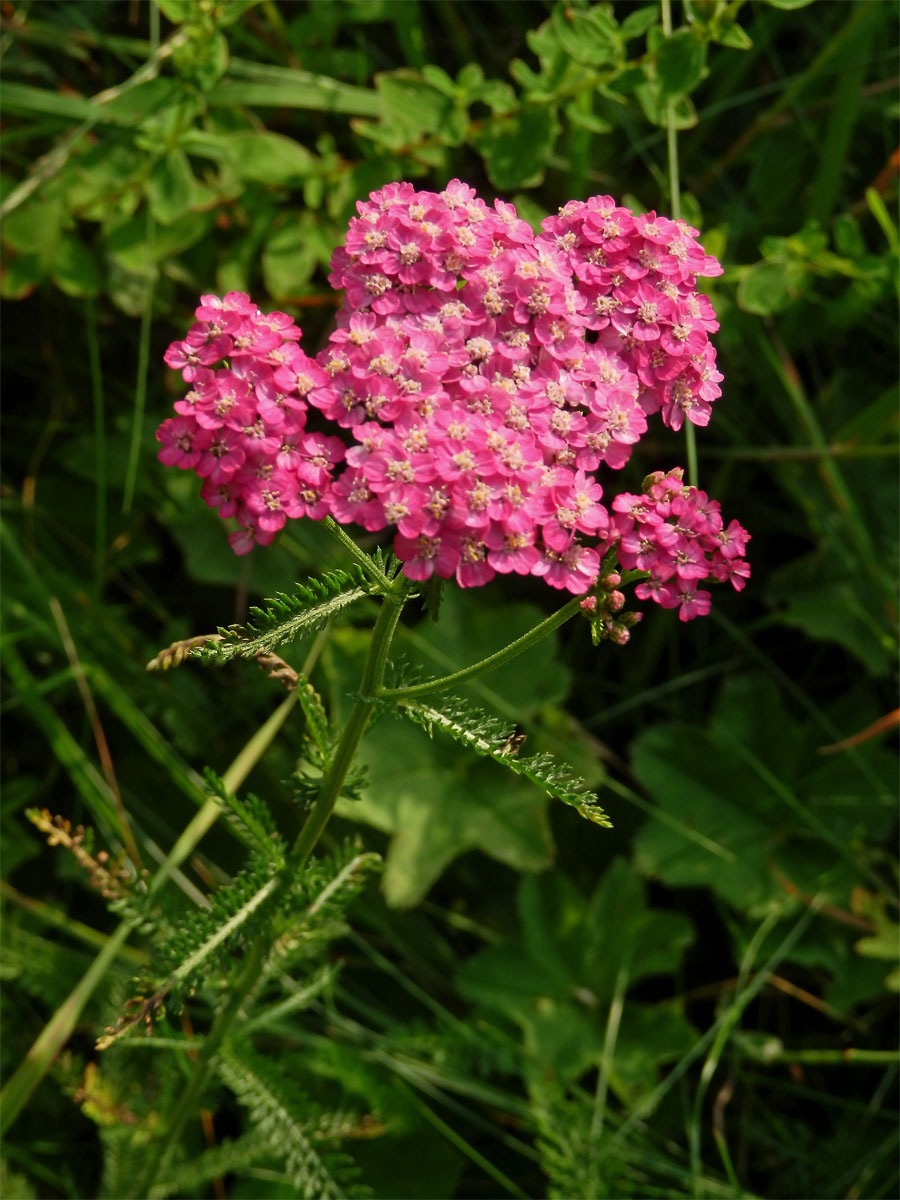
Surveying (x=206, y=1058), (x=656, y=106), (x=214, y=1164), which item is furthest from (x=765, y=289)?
(x=214, y=1164)

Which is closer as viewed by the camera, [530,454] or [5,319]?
[530,454]

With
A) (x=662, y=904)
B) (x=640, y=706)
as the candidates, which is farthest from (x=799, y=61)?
(x=662, y=904)

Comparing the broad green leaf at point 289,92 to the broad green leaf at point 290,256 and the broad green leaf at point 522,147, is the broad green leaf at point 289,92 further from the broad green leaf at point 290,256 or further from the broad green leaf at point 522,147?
the broad green leaf at point 522,147

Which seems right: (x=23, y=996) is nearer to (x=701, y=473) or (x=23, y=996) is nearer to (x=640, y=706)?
(x=640, y=706)

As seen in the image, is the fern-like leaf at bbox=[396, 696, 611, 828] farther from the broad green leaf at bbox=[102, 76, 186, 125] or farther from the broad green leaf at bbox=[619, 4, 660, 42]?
the broad green leaf at bbox=[102, 76, 186, 125]

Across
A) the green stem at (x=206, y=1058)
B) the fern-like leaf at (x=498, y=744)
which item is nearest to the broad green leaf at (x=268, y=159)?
the fern-like leaf at (x=498, y=744)

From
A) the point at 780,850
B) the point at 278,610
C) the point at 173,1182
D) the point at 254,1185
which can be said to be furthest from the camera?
the point at 780,850
